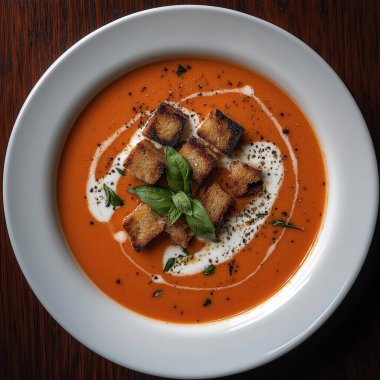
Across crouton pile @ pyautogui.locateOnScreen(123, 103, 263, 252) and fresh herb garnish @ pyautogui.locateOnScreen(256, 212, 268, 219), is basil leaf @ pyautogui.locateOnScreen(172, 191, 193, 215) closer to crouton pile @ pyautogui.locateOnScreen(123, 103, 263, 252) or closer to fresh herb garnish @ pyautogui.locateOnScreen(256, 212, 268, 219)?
crouton pile @ pyautogui.locateOnScreen(123, 103, 263, 252)

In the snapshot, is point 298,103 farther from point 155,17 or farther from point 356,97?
point 155,17

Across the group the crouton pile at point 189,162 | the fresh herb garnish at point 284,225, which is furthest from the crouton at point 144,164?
the fresh herb garnish at point 284,225

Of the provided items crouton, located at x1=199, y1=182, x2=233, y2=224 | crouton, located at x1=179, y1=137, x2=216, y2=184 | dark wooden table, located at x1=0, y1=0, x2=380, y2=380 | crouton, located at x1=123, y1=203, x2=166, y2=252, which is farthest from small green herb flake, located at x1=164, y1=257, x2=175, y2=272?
dark wooden table, located at x1=0, y1=0, x2=380, y2=380

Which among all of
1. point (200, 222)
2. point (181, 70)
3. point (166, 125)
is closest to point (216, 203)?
point (200, 222)

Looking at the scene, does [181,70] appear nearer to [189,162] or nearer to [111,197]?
[189,162]

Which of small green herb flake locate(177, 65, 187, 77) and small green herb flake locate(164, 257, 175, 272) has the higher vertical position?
small green herb flake locate(177, 65, 187, 77)

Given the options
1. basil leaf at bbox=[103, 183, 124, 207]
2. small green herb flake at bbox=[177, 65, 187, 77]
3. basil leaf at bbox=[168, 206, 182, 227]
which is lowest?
basil leaf at bbox=[168, 206, 182, 227]

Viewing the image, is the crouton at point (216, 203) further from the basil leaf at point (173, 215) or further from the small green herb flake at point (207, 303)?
the small green herb flake at point (207, 303)
